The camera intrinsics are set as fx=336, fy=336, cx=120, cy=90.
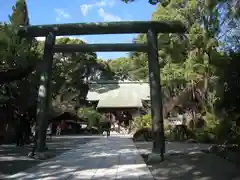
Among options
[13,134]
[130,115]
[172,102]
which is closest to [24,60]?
[13,134]

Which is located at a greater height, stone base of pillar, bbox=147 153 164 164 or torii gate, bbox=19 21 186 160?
torii gate, bbox=19 21 186 160

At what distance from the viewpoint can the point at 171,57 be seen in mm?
23922

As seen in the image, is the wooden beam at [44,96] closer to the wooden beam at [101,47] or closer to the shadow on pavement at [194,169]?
the wooden beam at [101,47]

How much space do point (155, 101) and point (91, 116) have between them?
2121 cm

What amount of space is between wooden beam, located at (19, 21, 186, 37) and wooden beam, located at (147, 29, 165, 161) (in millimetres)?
328

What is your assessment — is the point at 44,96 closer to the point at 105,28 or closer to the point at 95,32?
the point at 95,32

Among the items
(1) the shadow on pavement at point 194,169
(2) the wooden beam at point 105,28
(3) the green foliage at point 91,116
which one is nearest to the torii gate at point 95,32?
(2) the wooden beam at point 105,28

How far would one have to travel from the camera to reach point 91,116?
3225cm

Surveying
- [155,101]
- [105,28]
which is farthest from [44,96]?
[155,101]

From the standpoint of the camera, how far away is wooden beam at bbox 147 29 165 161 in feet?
37.0

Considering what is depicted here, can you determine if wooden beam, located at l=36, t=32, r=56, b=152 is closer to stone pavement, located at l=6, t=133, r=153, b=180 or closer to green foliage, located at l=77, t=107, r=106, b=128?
stone pavement, located at l=6, t=133, r=153, b=180

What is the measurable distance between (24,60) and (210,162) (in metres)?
7.99

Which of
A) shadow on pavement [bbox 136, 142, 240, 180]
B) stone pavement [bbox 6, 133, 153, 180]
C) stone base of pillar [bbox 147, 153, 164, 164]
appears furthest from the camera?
stone base of pillar [bbox 147, 153, 164, 164]

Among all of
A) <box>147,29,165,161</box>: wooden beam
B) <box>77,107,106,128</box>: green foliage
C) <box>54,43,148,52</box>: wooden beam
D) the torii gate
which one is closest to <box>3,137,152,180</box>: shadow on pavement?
<box>147,29,165,161</box>: wooden beam
